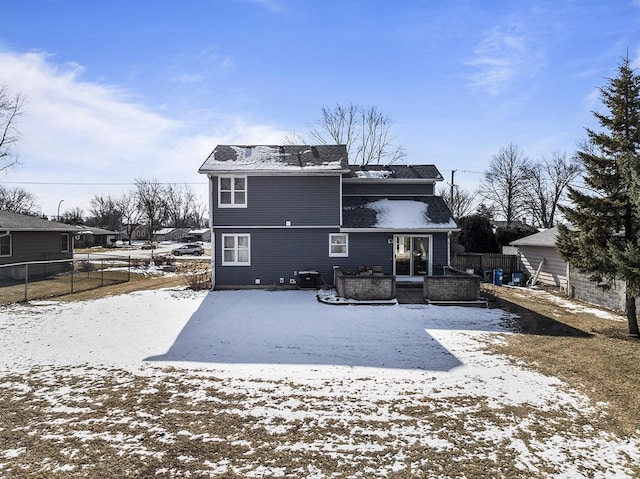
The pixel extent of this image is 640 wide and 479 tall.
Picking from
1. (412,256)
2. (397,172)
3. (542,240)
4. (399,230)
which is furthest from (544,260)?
(397,172)

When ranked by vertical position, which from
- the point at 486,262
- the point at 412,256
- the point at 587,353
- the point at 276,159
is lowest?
the point at 587,353

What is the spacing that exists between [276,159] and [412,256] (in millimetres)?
7837

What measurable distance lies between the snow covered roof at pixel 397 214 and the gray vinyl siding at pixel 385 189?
14.7 inches

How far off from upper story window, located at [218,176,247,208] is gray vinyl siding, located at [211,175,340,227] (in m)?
0.18

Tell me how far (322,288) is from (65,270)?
17.3 metres

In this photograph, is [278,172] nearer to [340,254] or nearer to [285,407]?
[340,254]

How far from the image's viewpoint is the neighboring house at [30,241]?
69.0ft

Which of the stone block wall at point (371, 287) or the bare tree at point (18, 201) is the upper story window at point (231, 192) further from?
the bare tree at point (18, 201)

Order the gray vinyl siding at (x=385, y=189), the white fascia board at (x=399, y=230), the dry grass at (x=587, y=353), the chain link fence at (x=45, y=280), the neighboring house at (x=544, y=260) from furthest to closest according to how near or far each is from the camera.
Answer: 1. the gray vinyl siding at (x=385, y=189)
2. the neighboring house at (x=544, y=260)
3. the white fascia board at (x=399, y=230)
4. the chain link fence at (x=45, y=280)
5. the dry grass at (x=587, y=353)

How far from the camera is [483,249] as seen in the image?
86.8ft

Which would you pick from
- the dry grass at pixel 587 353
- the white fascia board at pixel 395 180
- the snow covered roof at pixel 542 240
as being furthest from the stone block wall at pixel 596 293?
the white fascia board at pixel 395 180

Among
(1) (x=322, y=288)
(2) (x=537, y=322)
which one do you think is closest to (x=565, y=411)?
(2) (x=537, y=322)

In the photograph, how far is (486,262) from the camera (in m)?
23.5

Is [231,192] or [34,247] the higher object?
[231,192]
